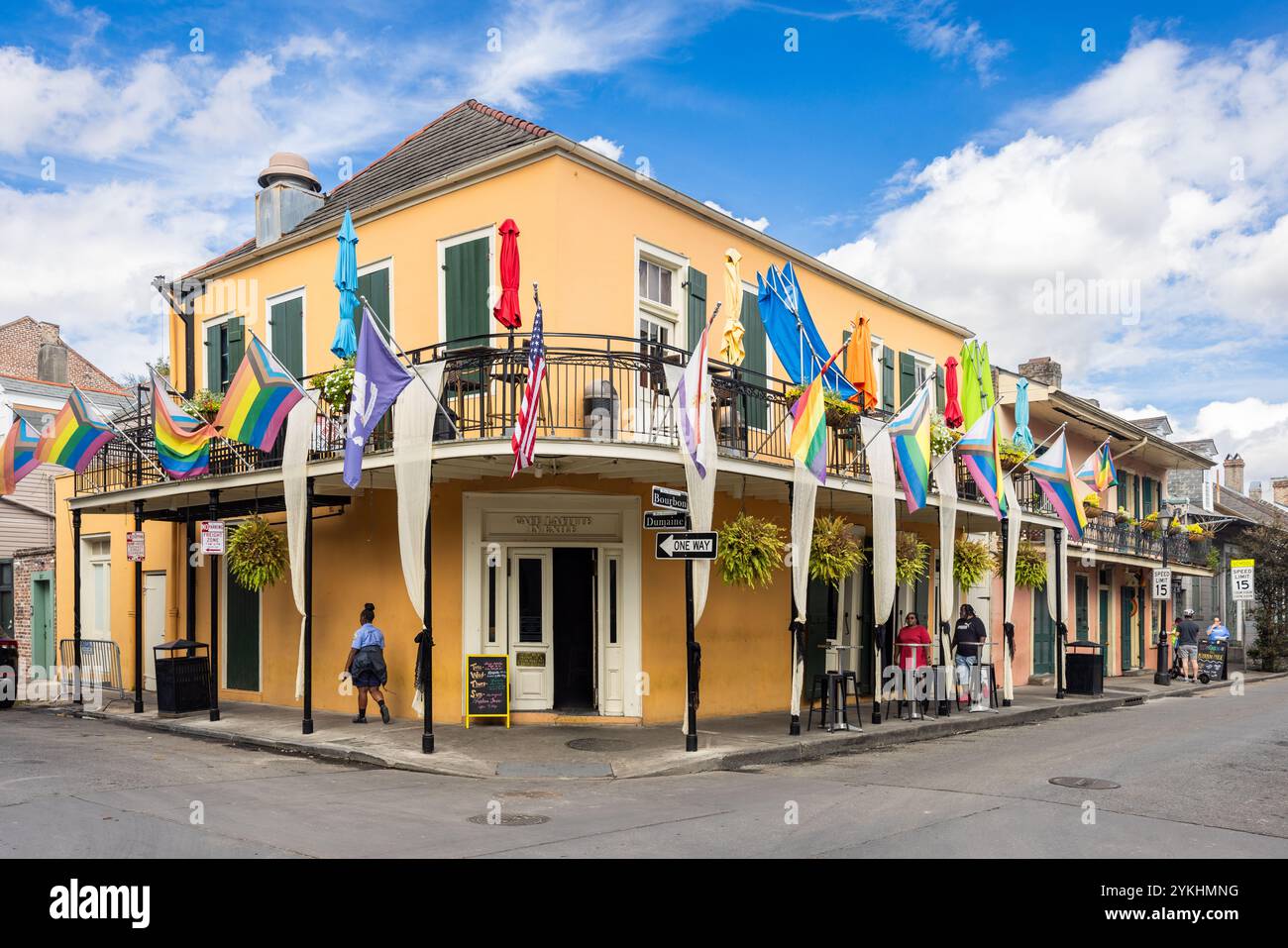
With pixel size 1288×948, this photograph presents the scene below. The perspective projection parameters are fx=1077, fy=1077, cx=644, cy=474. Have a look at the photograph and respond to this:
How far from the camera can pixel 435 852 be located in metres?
7.19

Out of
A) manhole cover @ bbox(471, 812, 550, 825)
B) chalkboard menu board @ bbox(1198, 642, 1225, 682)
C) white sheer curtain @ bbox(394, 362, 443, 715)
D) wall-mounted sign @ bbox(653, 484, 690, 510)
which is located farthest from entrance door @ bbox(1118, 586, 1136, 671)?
manhole cover @ bbox(471, 812, 550, 825)

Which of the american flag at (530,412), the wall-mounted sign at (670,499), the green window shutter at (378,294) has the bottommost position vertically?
the wall-mounted sign at (670,499)

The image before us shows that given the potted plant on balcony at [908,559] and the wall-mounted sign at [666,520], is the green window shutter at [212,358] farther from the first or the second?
the potted plant on balcony at [908,559]

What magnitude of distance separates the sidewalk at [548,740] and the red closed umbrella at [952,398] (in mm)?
4788

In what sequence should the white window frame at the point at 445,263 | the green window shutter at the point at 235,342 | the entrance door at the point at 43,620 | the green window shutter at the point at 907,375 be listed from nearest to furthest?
the white window frame at the point at 445,263, the green window shutter at the point at 235,342, the green window shutter at the point at 907,375, the entrance door at the point at 43,620

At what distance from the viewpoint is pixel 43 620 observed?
23.4 metres

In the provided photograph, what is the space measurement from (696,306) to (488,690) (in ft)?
20.3

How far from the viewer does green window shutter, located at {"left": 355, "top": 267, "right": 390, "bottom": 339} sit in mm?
15773

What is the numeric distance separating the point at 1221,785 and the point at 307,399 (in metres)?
11.0

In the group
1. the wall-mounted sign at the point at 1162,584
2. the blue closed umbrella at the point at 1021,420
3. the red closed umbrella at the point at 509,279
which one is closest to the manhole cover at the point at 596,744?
the red closed umbrella at the point at 509,279

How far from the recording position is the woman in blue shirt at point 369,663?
13961mm
